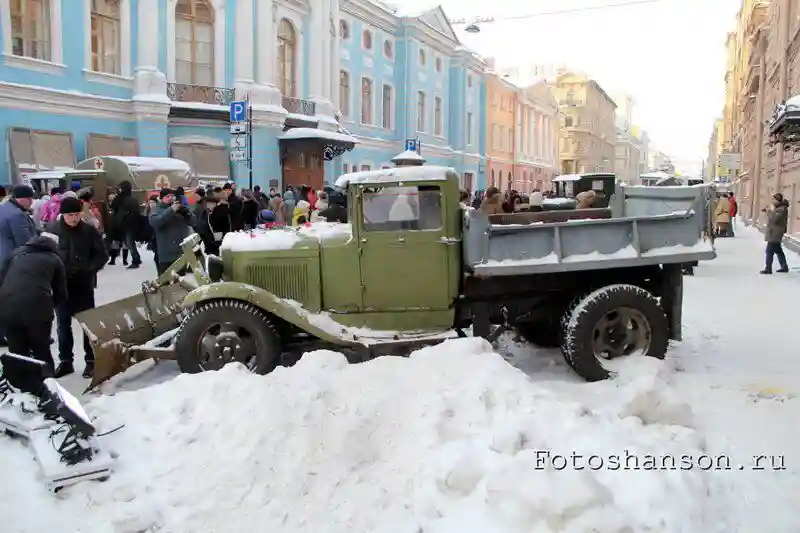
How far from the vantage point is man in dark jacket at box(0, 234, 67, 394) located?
231 inches

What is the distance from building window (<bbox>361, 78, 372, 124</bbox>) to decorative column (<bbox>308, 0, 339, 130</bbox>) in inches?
217

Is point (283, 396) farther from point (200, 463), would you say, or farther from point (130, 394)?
point (130, 394)

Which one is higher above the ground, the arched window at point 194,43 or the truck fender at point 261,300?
the arched window at point 194,43

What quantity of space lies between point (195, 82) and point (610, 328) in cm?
2028

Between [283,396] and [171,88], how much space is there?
19.8m

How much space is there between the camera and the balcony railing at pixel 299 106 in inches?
1032

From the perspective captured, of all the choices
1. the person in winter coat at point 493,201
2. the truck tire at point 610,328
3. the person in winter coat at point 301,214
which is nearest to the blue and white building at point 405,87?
the person in winter coat at point 301,214

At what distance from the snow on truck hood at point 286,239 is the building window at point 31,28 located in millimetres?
15233

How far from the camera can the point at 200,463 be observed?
14.0ft

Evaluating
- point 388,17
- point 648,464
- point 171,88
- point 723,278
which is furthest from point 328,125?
point 648,464

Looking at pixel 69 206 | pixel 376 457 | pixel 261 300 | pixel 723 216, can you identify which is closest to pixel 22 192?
pixel 69 206

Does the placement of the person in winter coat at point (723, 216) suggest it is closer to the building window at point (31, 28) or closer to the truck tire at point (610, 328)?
the truck tire at point (610, 328)

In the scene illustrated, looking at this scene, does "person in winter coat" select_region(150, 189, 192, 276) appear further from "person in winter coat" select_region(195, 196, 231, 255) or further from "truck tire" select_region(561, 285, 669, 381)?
"truck tire" select_region(561, 285, 669, 381)

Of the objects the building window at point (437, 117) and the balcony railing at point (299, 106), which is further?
the building window at point (437, 117)
